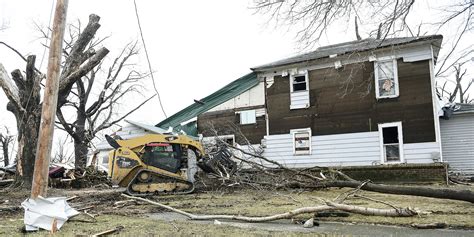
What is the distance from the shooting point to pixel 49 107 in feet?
21.4

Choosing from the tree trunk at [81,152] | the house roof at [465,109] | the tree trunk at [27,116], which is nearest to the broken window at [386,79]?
the house roof at [465,109]

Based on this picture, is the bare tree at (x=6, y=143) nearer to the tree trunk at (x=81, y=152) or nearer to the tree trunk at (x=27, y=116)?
the tree trunk at (x=81, y=152)

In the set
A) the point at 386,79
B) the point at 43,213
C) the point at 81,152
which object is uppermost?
the point at 386,79

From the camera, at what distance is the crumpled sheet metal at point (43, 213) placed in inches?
229

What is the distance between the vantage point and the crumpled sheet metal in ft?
19.1

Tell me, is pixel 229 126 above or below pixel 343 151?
above

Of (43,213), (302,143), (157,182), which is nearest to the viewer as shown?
(43,213)

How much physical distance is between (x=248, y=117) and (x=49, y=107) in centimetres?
1349

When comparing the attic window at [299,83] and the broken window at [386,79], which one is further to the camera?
the attic window at [299,83]

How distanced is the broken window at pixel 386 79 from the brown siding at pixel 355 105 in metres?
0.20

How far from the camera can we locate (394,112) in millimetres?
15914

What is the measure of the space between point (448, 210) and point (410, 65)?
9.93 meters

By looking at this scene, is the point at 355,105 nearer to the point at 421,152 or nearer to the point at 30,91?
the point at 421,152

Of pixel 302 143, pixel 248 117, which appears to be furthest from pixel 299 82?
pixel 248 117
